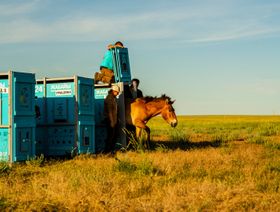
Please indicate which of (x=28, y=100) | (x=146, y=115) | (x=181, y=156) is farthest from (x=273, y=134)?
(x=28, y=100)

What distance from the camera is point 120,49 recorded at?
60.0ft

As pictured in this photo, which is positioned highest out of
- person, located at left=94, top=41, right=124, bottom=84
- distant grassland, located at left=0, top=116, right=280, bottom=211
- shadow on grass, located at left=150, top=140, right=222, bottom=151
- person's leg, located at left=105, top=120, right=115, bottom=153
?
person, located at left=94, top=41, right=124, bottom=84

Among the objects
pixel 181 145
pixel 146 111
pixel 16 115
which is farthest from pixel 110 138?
pixel 181 145

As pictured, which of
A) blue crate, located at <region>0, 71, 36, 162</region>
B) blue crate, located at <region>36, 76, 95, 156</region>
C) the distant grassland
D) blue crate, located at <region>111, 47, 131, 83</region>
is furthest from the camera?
blue crate, located at <region>111, 47, 131, 83</region>

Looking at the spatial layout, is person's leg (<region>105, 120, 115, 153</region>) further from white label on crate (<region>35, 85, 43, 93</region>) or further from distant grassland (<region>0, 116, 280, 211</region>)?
distant grassland (<region>0, 116, 280, 211</region>)

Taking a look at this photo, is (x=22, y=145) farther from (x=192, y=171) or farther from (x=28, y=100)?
(x=192, y=171)

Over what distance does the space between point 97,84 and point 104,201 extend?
10054mm

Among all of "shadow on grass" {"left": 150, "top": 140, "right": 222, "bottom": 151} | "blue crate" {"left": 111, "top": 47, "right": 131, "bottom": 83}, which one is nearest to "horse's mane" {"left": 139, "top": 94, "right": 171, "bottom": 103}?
"blue crate" {"left": 111, "top": 47, "right": 131, "bottom": 83}

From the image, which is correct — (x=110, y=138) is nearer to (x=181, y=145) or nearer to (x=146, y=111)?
(x=146, y=111)

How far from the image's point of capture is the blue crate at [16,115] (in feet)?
45.5

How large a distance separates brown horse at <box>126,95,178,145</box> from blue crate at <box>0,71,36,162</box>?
13.7 feet

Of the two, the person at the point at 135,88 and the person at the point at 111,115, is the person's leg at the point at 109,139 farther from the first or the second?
the person at the point at 135,88

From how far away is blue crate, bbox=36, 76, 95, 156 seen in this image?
15.7 metres

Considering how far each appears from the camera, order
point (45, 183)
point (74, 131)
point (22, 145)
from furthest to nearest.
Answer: point (74, 131) → point (22, 145) → point (45, 183)
